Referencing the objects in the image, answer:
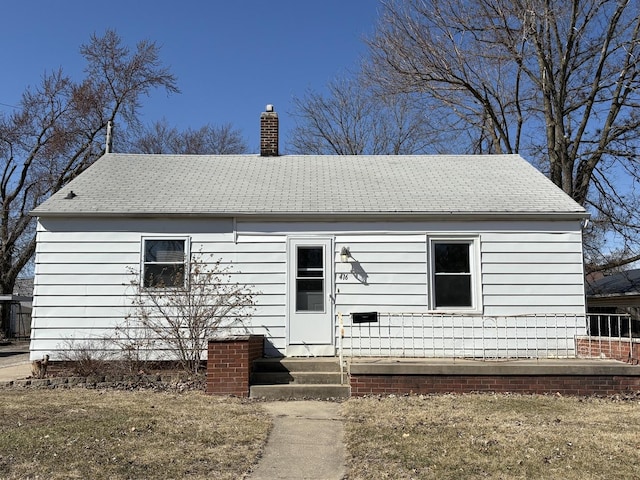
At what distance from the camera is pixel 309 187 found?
12.2m

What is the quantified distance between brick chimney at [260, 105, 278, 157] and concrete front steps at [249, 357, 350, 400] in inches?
248

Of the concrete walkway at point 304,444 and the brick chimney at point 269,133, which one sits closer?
the concrete walkway at point 304,444

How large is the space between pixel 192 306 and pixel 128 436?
432 centimetres

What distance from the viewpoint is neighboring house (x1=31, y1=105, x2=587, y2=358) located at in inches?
420

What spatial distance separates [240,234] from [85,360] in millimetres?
3590

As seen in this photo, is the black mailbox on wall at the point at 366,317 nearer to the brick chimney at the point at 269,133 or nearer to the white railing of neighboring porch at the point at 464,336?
the white railing of neighboring porch at the point at 464,336

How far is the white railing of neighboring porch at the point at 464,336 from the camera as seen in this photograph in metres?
10.6

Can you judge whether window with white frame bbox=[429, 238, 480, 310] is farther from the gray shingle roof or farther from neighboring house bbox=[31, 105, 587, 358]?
the gray shingle roof

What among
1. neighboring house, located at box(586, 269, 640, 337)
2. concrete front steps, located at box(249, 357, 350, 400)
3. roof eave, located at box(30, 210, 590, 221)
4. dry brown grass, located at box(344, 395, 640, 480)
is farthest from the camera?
neighboring house, located at box(586, 269, 640, 337)

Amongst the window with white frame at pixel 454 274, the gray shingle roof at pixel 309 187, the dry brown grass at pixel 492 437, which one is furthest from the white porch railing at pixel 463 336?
the dry brown grass at pixel 492 437

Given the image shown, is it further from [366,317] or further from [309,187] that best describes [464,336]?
[309,187]

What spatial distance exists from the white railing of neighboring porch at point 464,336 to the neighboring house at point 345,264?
1.0 inches

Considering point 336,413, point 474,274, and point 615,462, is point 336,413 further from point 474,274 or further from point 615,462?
point 474,274

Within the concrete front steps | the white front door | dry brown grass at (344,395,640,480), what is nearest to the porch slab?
dry brown grass at (344,395,640,480)
